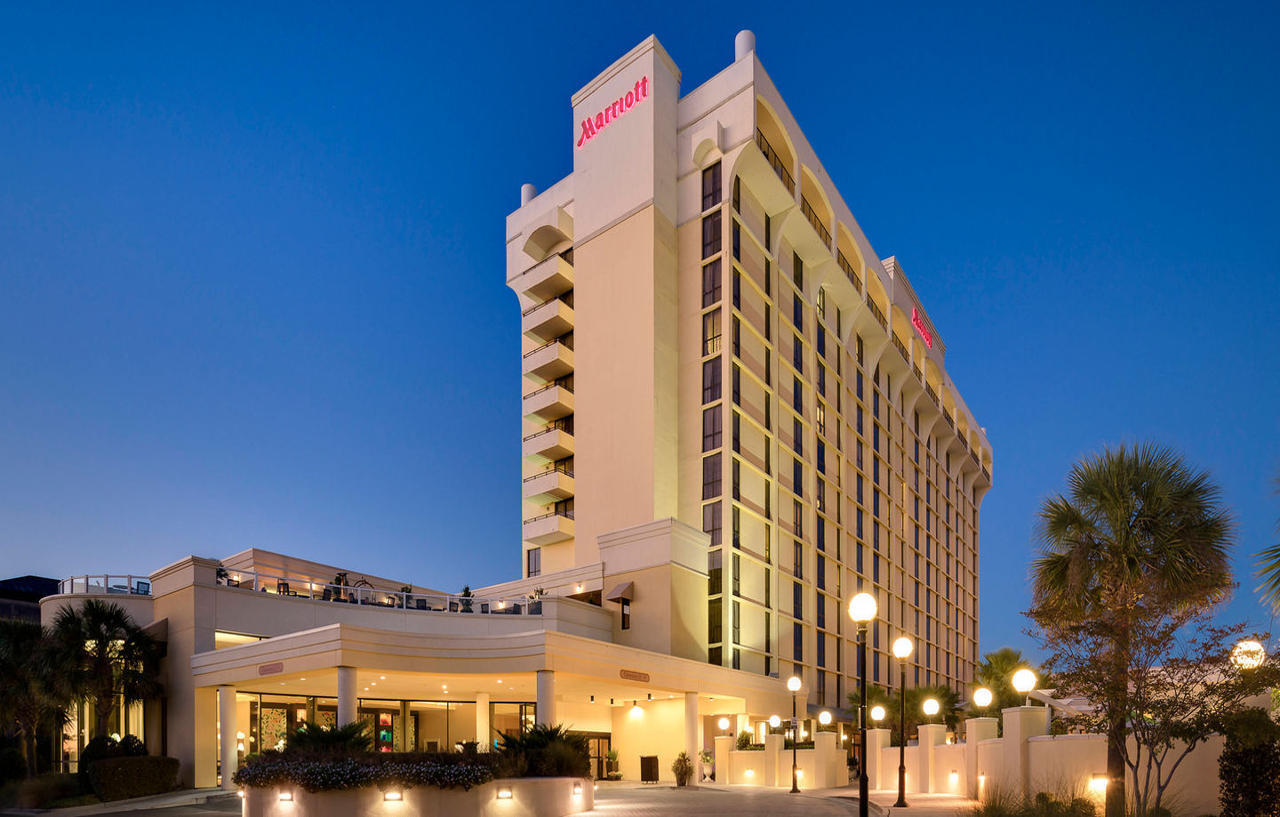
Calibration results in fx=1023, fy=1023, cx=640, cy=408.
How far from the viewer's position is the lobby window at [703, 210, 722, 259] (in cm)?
5691

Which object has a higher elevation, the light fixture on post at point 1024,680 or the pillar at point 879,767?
the light fixture on post at point 1024,680

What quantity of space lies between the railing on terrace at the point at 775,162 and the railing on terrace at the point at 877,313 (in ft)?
52.9

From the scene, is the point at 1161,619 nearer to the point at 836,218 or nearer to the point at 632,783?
the point at 632,783

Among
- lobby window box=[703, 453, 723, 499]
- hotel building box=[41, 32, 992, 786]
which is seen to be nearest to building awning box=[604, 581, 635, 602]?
hotel building box=[41, 32, 992, 786]

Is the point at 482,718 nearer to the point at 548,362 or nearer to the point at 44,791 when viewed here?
the point at 44,791

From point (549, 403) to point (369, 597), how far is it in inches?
845

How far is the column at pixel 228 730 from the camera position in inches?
1403

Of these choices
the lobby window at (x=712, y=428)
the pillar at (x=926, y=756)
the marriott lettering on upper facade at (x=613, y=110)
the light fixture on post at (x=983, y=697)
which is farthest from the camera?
the marriott lettering on upper facade at (x=613, y=110)

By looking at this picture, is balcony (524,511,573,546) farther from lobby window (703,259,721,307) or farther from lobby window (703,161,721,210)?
lobby window (703,161,721,210)

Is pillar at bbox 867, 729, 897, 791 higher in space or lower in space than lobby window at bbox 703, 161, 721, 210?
lower

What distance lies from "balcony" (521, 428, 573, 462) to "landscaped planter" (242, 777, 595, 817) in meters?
37.0

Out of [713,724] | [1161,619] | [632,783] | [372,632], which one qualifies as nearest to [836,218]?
[713,724]

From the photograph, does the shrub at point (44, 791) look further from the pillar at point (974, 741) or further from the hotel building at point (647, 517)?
the pillar at point (974, 741)

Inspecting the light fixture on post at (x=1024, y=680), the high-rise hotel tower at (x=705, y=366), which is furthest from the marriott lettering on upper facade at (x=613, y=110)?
the light fixture on post at (x=1024, y=680)
